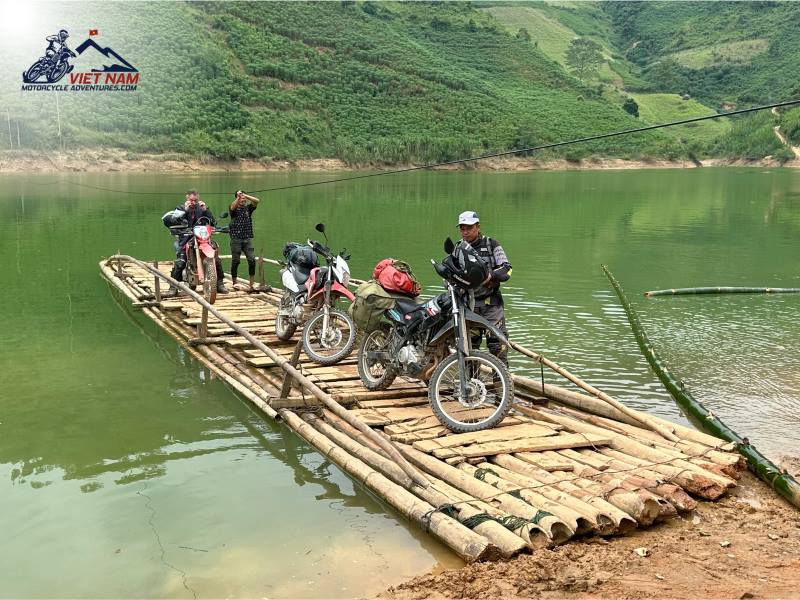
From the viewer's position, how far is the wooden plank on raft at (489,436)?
230 inches

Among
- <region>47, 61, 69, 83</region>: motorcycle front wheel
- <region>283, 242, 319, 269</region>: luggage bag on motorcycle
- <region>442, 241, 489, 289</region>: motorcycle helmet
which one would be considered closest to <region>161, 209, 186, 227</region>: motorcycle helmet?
<region>283, 242, 319, 269</region>: luggage bag on motorcycle

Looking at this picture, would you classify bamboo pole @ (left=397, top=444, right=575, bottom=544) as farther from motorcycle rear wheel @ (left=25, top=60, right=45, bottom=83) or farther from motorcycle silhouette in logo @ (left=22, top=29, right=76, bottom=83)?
motorcycle rear wheel @ (left=25, top=60, right=45, bottom=83)

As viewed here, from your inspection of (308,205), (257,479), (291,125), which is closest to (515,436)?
(257,479)

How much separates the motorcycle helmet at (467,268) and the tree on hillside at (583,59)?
128188 mm

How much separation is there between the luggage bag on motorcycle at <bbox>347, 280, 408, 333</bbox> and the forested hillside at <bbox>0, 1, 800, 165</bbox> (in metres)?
56.1

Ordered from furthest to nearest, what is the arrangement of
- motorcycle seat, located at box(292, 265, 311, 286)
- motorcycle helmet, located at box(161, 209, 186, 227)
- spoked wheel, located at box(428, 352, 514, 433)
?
1. motorcycle helmet, located at box(161, 209, 186, 227)
2. motorcycle seat, located at box(292, 265, 311, 286)
3. spoked wheel, located at box(428, 352, 514, 433)

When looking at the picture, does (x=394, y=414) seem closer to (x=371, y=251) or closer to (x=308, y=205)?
(x=371, y=251)

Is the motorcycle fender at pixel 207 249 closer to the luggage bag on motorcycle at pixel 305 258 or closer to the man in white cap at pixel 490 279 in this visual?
the luggage bag on motorcycle at pixel 305 258

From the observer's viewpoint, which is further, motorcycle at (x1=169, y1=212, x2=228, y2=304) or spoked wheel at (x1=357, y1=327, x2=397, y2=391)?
motorcycle at (x1=169, y1=212, x2=228, y2=304)

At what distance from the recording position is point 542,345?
10656mm

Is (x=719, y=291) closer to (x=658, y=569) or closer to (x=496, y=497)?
(x=496, y=497)

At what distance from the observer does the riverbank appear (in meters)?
54.8

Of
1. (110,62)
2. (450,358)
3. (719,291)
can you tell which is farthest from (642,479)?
(110,62)

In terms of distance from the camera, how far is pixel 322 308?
8.43 metres
